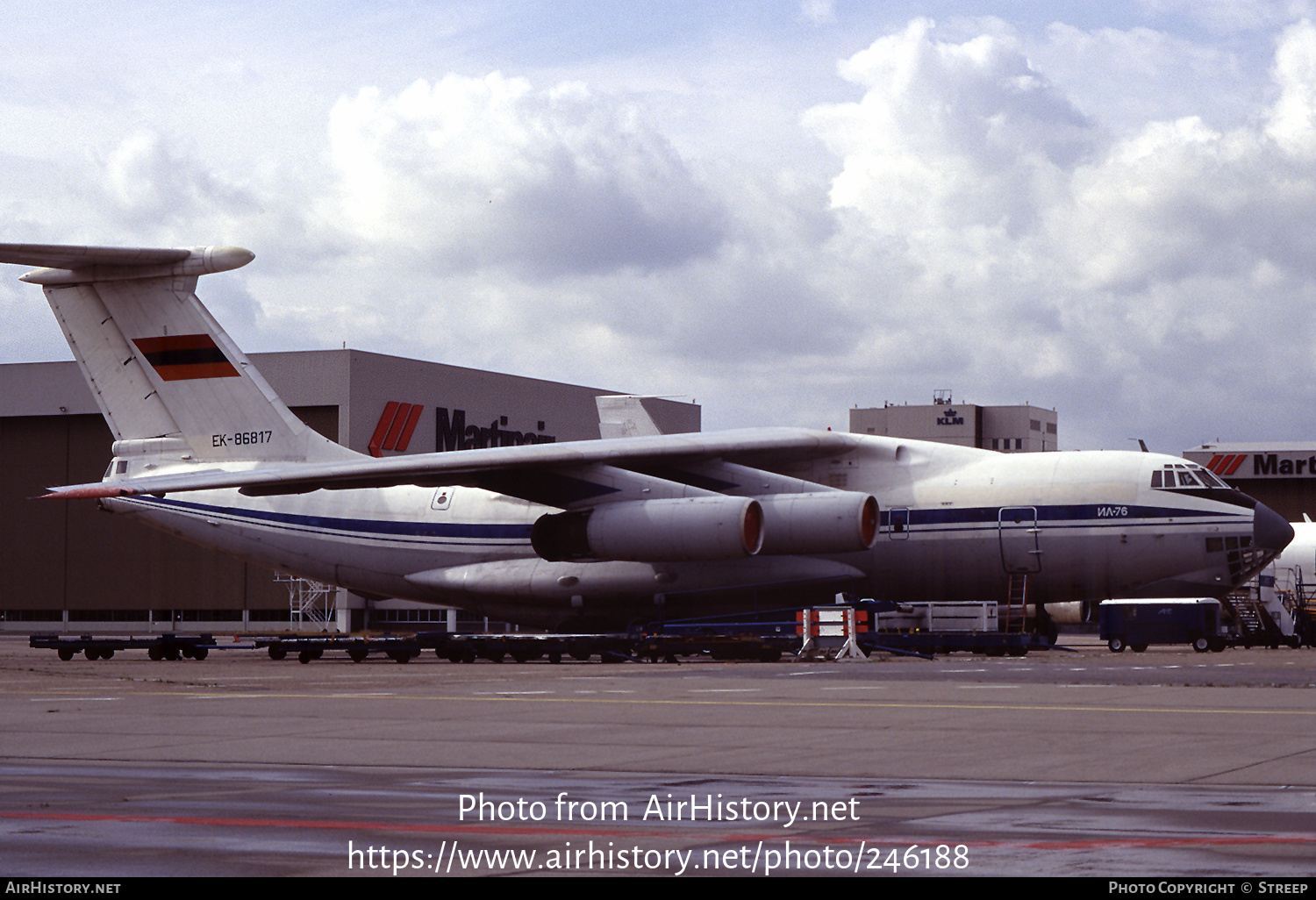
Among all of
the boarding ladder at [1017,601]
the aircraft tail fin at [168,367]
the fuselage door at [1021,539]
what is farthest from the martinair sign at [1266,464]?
the aircraft tail fin at [168,367]

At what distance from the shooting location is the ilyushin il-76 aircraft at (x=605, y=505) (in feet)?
96.6

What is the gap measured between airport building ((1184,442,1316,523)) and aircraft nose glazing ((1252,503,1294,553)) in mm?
41957

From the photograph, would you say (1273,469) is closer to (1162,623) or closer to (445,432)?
(445,432)

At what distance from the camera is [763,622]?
97.2ft

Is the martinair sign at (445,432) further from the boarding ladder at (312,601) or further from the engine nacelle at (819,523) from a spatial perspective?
the engine nacelle at (819,523)

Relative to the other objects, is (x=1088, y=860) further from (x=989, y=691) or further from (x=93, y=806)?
(x=989, y=691)

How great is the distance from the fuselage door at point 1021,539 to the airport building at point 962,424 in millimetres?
71500

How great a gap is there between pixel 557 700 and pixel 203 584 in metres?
44.2

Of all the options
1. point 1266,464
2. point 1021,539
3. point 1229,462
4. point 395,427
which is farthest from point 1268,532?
point 1266,464

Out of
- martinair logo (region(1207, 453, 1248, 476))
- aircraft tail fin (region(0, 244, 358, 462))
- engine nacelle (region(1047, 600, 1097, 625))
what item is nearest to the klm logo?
aircraft tail fin (region(0, 244, 358, 462))

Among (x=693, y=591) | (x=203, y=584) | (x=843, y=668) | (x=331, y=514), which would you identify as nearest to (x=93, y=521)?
(x=203, y=584)

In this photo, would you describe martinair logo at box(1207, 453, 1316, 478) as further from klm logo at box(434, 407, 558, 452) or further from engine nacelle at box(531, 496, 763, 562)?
engine nacelle at box(531, 496, 763, 562)

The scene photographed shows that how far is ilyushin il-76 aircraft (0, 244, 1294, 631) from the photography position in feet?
96.6
